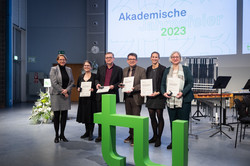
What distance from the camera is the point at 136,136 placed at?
1.88 m

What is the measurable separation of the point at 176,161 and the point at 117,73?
2.10 m

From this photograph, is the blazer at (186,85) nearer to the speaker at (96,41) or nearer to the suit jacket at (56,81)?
the suit jacket at (56,81)

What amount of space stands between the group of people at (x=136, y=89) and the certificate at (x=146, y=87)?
0.31 ft

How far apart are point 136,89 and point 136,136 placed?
154 centimetres

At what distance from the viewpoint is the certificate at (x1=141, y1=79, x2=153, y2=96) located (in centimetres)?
316

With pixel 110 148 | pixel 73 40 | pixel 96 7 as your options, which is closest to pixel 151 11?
pixel 96 7

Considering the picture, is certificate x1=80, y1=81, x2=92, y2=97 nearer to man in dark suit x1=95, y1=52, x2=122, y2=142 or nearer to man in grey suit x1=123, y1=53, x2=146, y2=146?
man in dark suit x1=95, y1=52, x2=122, y2=142

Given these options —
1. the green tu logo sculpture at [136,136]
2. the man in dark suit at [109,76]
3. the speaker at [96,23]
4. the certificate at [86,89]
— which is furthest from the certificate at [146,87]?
the speaker at [96,23]

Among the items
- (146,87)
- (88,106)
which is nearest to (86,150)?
(88,106)

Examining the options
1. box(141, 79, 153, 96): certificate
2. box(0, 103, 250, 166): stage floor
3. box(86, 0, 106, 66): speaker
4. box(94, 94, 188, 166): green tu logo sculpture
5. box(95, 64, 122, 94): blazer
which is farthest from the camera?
box(86, 0, 106, 66): speaker

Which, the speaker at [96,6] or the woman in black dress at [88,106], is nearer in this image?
the woman in black dress at [88,106]

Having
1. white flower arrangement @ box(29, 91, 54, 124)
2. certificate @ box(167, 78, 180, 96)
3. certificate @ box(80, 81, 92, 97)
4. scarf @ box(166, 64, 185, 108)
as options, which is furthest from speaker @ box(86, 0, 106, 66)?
certificate @ box(167, 78, 180, 96)

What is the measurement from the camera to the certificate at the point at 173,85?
2854 millimetres

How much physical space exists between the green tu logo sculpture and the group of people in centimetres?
109
